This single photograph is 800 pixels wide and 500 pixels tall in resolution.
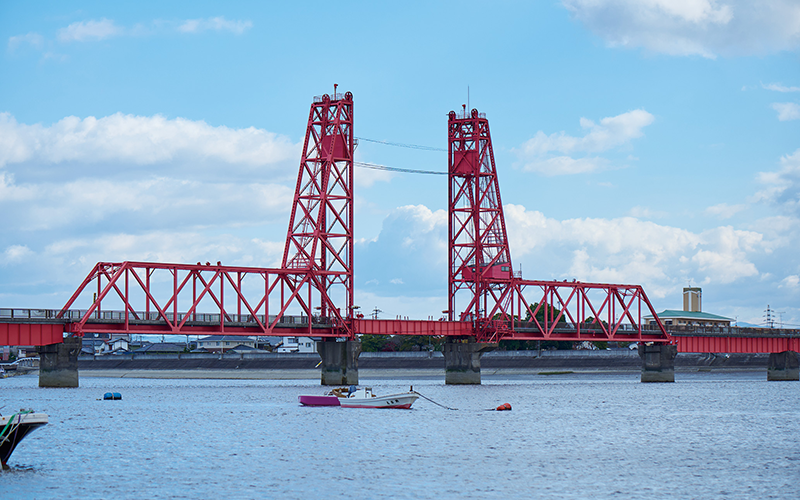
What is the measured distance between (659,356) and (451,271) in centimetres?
3289

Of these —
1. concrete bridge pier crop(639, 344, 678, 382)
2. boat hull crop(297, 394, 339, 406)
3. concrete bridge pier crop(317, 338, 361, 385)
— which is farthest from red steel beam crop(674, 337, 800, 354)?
boat hull crop(297, 394, 339, 406)

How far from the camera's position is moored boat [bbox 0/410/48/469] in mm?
40500

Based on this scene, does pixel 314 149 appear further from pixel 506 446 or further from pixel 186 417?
pixel 506 446

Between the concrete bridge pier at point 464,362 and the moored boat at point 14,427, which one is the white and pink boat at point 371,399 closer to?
the moored boat at point 14,427

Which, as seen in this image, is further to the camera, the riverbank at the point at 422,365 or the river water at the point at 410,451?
the riverbank at the point at 422,365

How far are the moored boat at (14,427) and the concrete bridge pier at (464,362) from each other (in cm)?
7865

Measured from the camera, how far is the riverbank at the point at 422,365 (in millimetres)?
168000

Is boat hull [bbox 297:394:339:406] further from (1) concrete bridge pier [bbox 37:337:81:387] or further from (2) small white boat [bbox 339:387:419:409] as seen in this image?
(1) concrete bridge pier [bbox 37:337:81:387]

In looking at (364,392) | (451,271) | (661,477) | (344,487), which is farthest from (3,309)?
(661,477)

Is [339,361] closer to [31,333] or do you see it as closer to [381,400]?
[31,333]

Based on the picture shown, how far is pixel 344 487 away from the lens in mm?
38688

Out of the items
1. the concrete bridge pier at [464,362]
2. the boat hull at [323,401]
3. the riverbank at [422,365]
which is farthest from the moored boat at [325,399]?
the riverbank at [422,365]

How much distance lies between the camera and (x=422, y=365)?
174125mm

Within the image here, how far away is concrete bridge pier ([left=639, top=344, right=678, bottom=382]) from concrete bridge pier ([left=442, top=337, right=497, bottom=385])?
2758cm
